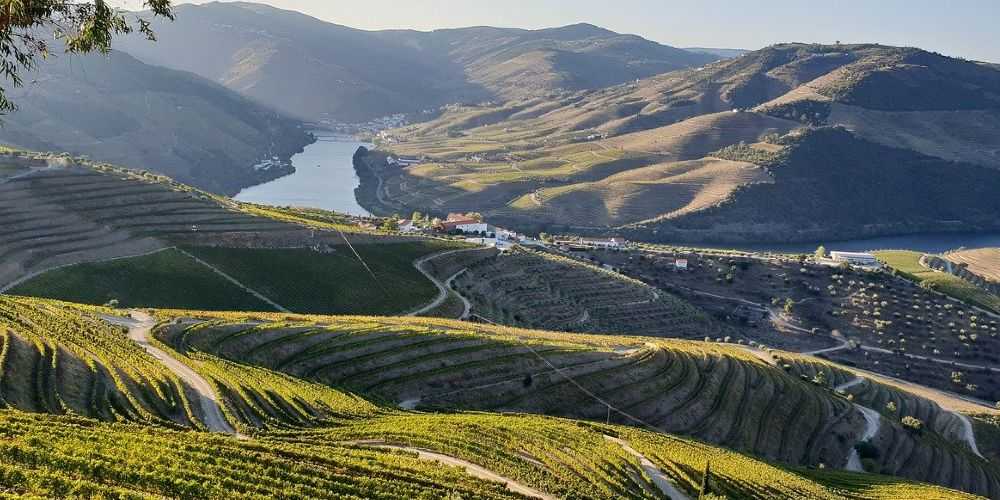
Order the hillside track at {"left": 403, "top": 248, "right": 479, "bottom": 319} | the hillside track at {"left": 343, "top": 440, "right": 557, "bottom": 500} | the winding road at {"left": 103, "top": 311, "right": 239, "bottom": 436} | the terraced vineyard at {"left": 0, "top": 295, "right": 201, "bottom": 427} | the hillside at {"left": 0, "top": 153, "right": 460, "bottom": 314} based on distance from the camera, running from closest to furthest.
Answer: the hillside track at {"left": 343, "top": 440, "right": 557, "bottom": 500} → the terraced vineyard at {"left": 0, "top": 295, "right": 201, "bottom": 427} → the winding road at {"left": 103, "top": 311, "right": 239, "bottom": 436} → the hillside at {"left": 0, "top": 153, "right": 460, "bottom": 314} → the hillside track at {"left": 403, "top": 248, "right": 479, "bottom": 319}

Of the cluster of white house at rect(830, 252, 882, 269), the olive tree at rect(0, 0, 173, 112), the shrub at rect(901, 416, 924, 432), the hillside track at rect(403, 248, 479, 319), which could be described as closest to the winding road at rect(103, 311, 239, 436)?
the olive tree at rect(0, 0, 173, 112)

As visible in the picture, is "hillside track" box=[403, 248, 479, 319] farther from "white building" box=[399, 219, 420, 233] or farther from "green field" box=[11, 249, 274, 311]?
"white building" box=[399, 219, 420, 233]

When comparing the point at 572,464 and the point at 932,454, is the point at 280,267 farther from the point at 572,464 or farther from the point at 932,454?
the point at 932,454

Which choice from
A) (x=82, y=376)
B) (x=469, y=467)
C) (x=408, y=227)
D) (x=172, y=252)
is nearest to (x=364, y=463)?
(x=469, y=467)

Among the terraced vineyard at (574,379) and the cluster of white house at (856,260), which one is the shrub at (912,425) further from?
the cluster of white house at (856,260)

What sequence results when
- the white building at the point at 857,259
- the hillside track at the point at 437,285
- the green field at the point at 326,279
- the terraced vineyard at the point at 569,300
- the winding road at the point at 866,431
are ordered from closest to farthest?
the winding road at the point at 866,431, the green field at the point at 326,279, the hillside track at the point at 437,285, the terraced vineyard at the point at 569,300, the white building at the point at 857,259

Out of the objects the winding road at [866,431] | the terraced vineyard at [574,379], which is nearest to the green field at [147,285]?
the terraced vineyard at [574,379]
